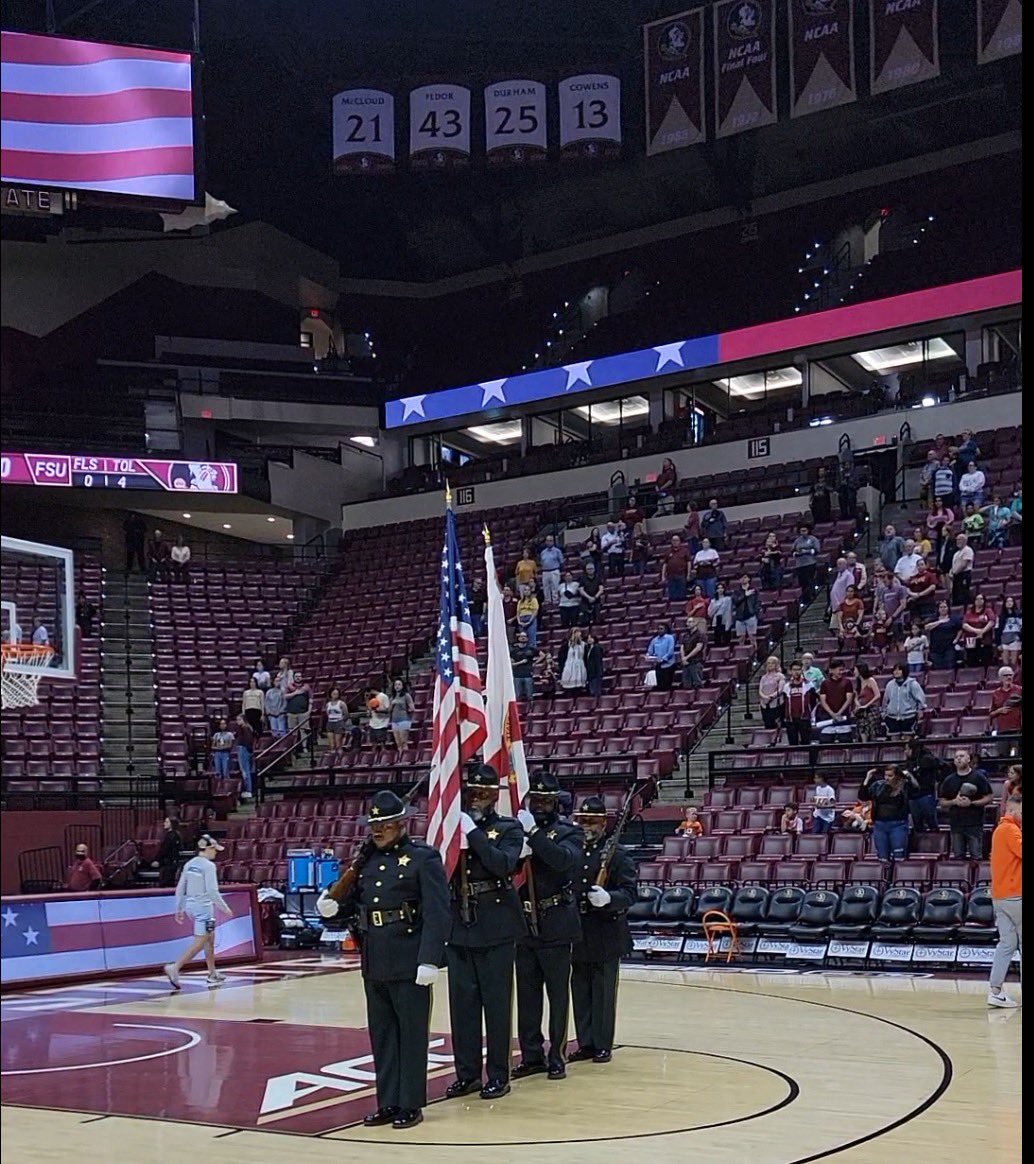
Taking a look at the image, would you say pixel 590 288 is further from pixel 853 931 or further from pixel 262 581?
pixel 853 931

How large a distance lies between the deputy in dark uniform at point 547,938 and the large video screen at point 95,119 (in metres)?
4.44

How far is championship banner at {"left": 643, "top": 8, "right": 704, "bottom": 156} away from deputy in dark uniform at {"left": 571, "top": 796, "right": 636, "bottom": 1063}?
18814mm

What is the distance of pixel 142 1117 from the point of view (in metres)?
7.89

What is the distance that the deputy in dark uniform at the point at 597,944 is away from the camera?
9.24m

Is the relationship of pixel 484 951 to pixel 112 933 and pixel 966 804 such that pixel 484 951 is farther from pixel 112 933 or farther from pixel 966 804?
pixel 112 933

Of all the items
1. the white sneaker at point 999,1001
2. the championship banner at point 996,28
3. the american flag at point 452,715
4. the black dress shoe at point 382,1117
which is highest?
the championship banner at point 996,28

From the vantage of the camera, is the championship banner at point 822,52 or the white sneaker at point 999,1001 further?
the championship banner at point 822,52

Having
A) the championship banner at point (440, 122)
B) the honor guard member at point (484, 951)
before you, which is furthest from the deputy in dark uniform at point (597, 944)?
the championship banner at point (440, 122)

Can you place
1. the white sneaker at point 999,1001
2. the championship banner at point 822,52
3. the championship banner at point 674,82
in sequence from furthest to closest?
the championship banner at point 674,82, the championship banner at point 822,52, the white sneaker at point 999,1001

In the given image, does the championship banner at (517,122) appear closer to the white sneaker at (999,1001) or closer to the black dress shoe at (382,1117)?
the white sneaker at (999,1001)

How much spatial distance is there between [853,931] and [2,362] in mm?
13405

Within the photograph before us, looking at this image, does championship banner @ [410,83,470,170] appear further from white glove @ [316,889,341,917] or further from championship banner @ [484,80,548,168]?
white glove @ [316,889,341,917]

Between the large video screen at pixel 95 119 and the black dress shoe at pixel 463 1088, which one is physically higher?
the large video screen at pixel 95 119

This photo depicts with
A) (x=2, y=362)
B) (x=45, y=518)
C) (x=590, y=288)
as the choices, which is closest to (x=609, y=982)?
(x=2, y=362)
